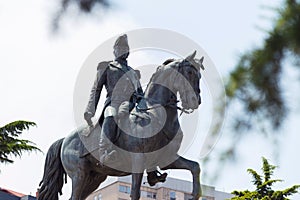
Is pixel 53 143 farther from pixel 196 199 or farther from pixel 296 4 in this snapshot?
pixel 296 4

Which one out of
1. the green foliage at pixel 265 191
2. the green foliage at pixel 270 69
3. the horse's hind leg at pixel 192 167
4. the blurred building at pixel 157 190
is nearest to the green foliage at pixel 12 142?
the green foliage at pixel 265 191

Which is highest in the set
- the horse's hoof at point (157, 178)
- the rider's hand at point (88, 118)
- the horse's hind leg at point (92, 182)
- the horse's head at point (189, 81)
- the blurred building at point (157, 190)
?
the blurred building at point (157, 190)

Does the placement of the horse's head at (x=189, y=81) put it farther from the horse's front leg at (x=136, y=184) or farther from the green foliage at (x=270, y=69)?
the green foliage at (x=270, y=69)

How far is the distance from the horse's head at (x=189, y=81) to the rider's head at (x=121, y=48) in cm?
126

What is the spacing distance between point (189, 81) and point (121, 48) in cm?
157

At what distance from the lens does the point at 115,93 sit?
11391 mm

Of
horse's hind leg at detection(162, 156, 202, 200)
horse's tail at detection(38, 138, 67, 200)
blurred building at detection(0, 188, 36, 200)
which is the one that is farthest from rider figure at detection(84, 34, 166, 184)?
blurred building at detection(0, 188, 36, 200)

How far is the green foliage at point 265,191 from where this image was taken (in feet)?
65.7

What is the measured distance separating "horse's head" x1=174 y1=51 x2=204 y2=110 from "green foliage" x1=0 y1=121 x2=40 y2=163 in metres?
14.4

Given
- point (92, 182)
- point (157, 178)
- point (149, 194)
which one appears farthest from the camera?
point (149, 194)

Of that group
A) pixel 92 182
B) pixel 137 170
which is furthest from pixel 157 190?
pixel 137 170

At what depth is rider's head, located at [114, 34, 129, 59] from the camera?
38.2 feet

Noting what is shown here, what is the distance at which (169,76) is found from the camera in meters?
10.7

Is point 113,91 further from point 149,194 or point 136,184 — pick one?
point 149,194
